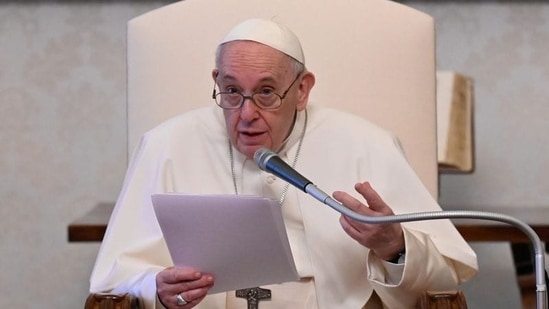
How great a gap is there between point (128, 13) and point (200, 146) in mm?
1594

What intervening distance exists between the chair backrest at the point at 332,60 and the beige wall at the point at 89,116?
123 centimetres

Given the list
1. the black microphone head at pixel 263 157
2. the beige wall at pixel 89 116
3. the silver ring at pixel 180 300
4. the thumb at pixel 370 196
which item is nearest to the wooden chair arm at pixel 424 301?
the silver ring at pixel 180 300

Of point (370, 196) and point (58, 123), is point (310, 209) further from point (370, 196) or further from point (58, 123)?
point (58, 123)

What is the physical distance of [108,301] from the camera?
2.19m

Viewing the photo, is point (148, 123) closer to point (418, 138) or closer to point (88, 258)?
point (418, 138)

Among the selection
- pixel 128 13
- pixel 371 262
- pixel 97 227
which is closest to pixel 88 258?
pixel 128 13

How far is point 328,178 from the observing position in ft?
8.66

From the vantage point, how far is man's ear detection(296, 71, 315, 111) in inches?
102

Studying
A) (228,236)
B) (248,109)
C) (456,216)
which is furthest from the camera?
(248,109)

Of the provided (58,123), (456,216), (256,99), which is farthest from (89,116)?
(456,216)

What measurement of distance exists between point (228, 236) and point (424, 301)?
439 mm

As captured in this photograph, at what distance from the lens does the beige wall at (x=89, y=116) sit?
414 centimetres

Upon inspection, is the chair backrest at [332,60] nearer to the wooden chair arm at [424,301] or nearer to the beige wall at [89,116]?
the wooden chair arm at [424,301]

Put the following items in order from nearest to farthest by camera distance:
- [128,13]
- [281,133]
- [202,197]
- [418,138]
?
1. [202,197]
2. [281,133]
3. [418,138]
4. [128,13]
